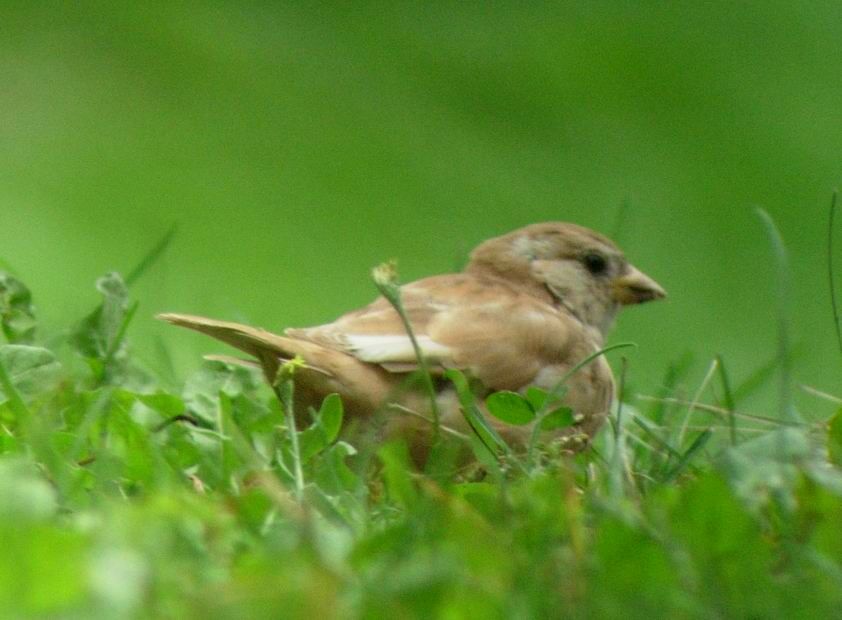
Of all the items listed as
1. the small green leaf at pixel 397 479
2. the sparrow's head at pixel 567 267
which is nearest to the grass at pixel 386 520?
the small green leaf at pixel 397 479

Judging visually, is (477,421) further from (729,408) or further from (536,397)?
(729,408)

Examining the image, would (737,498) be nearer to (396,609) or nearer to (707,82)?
(396,609)

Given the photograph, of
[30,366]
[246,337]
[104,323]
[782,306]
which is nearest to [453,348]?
[246,337]

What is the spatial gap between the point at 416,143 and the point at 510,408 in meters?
4.35

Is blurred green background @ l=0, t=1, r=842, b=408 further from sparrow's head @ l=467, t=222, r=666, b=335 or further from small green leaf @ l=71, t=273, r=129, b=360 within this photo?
small green leaf @ l=71, t=273, r=129, b=360

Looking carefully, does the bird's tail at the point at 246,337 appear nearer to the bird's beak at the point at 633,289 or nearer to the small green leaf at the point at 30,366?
the small green leaf at the point at 30,366

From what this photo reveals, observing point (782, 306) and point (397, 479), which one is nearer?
point (397, 479)

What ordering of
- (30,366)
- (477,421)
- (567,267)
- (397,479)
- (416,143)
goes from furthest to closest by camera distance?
(416,143) → (567,267) → (30,366) → (477,421) → (397,479)

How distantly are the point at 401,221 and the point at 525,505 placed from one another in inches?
187

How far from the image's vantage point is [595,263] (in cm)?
411

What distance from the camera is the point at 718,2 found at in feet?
25.6

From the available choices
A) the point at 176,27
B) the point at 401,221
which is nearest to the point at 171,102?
the point at 176,27

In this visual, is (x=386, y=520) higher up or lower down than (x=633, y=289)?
higher up

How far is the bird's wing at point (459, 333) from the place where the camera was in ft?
10.6
